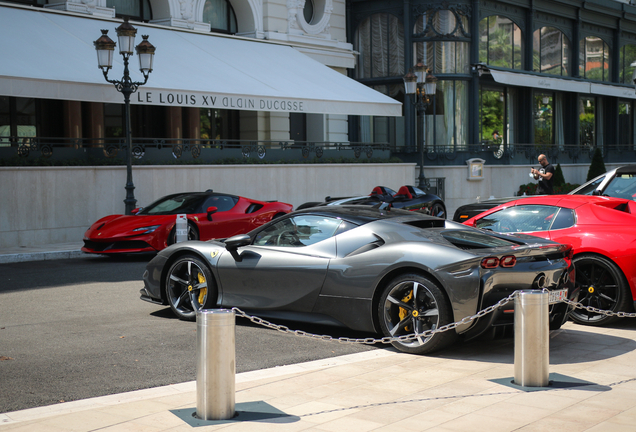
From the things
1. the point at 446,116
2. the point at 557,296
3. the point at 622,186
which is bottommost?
the point at 557,296

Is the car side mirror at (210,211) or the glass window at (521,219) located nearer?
the glass window at (521,219)

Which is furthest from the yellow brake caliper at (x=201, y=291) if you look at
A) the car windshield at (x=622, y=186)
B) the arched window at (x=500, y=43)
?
the arched window at (x=500, y=43)

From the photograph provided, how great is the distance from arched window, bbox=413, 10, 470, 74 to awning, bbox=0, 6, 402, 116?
5.66m

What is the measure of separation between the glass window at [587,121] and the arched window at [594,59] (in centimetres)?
122

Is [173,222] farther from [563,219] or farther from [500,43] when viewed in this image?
[500,43]

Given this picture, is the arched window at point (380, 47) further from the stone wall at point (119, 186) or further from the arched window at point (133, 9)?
the arched window at point (133, 9)

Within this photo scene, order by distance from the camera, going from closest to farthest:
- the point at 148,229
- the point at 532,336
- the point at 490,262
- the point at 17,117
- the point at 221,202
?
the point at 532,336
the point at 490,262
the point at 148,229
the point at 221,202
the point at 17,117

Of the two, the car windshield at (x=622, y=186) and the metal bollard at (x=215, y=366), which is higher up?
the car windshield at (x=622, y=186)

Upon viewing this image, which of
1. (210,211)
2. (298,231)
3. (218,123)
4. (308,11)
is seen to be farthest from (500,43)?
(298,231)

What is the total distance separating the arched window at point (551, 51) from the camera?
34344mm

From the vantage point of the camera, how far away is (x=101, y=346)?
7.06 metres

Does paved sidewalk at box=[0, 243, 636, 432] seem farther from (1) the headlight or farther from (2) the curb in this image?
(2) the curb

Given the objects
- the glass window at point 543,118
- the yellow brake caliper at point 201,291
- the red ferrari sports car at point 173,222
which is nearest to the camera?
the yellow brake caliper at point 201,291

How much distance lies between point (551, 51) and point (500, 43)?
4.44m
